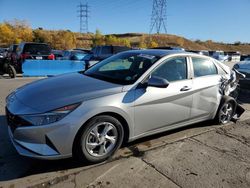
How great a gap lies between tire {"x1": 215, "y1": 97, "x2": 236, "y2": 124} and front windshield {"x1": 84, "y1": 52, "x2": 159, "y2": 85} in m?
1.96

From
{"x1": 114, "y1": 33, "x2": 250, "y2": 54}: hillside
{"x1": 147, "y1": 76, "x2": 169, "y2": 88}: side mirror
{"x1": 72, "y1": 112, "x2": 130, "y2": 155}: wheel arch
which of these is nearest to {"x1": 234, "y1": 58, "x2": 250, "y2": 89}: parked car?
{"x1": 147, "y1": 76, "x2": 169, "y2": 88}: side mirror

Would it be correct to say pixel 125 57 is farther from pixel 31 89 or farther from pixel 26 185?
pixel 26 185

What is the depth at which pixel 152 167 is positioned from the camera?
371 centimetres

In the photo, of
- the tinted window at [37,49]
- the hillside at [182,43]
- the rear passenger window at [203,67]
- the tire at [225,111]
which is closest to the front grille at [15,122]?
the rear passenger window at [203,67]

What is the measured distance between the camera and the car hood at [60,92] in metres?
3.43

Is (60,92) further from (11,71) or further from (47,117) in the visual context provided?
(11,71)

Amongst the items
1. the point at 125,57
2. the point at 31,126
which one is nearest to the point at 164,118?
the point at 125,57

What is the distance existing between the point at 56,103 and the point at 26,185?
102 cm

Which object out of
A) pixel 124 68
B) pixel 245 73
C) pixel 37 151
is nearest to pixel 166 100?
pixel 124 68

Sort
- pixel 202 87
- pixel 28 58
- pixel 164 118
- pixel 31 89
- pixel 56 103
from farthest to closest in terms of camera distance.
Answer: pixel 28 58 < pixel 202 87 < pixel 164 118 < pixel 31 89 < pixel 56 103

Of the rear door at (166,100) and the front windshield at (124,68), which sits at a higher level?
the front windshield at (124,68)

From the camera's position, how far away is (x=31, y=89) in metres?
3.97

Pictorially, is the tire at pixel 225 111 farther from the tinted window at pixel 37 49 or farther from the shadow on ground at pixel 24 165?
the tinted window at pixel 37 49

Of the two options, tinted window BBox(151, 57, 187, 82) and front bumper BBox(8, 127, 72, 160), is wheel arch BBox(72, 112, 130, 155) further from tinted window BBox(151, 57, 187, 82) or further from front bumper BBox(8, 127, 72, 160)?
tinted window BBox(151, 57, 187, 82)
